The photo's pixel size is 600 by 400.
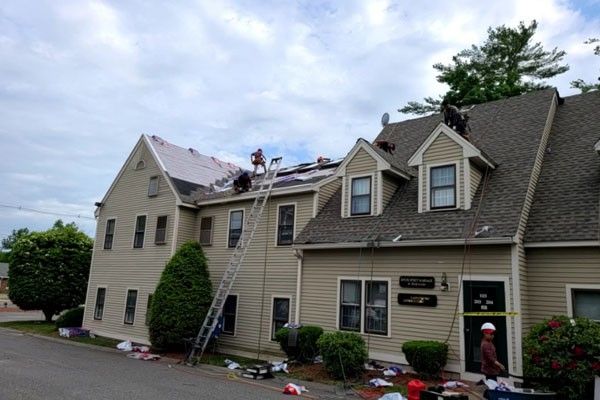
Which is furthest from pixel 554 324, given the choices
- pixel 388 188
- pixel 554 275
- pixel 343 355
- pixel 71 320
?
pixel 71 320

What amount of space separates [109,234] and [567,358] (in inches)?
768

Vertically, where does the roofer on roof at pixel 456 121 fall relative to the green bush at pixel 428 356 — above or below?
above

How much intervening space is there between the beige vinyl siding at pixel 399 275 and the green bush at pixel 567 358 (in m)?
1.84

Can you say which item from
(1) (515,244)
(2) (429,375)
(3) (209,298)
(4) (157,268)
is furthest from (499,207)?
(4) (157,268)

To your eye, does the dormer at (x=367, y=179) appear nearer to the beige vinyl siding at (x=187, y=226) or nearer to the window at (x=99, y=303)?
the beige vinyl siding at (x=187, y=226)

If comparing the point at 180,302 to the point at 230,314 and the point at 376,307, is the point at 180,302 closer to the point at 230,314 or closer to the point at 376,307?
the point at 230,314

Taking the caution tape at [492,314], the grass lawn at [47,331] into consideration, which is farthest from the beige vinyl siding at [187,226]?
the caution tape at [492,314]

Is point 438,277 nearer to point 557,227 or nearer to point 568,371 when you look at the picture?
point 557,227

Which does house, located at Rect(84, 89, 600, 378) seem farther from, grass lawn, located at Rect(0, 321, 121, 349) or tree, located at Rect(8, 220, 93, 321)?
tree, located at Rect(8, 220, 93, 321)

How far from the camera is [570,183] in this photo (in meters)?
11.8

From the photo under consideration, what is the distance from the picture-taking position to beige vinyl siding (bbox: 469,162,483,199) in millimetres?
12355

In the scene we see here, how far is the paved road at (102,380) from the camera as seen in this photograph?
9.02 metres

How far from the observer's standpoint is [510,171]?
41.4 feet

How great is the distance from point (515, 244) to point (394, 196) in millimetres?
4483
